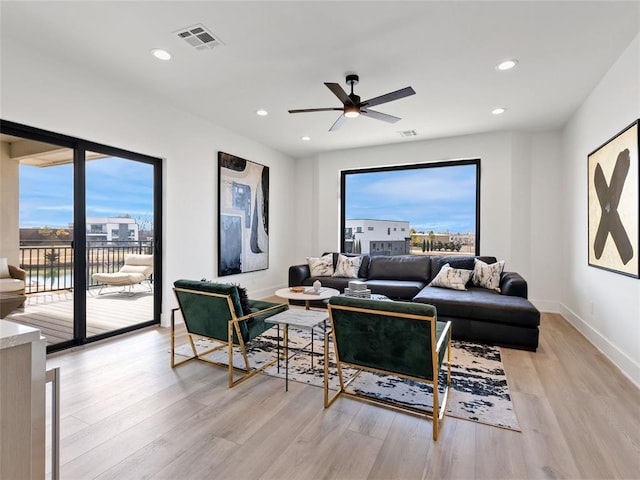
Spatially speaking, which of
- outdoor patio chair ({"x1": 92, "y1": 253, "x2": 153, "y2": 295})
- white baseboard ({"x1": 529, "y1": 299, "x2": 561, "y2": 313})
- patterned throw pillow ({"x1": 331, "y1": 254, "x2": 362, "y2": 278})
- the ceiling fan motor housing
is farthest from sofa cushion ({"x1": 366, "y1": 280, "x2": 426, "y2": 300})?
outdoor patio chair ({"x1": 92, "y1": 253, "x2": 153, "y2": 295})

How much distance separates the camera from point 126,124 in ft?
12.3

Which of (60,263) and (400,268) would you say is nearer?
(60,263)

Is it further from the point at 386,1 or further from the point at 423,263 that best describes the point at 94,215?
the point at 423,263

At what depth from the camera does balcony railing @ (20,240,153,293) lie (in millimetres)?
3117

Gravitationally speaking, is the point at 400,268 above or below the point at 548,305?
above

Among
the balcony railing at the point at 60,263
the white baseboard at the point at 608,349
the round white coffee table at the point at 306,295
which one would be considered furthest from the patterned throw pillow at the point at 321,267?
the white baseboard at the point at 608,349

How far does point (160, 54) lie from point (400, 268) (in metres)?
4.29

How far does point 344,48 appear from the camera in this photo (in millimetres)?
2877

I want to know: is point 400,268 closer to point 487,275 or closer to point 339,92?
point 487,275

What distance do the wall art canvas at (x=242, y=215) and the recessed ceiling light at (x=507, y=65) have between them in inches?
149

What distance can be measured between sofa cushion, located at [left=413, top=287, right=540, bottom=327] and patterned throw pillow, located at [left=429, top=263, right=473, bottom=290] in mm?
339

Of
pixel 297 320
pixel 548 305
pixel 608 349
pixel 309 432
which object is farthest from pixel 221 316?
pixel 548 305

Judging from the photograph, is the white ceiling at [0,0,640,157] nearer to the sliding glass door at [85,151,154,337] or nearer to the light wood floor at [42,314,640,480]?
the sliding glass door at [85,151,154,337]

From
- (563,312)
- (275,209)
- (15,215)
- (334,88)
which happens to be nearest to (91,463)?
(15,215)
